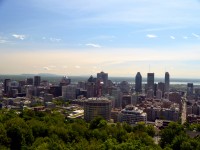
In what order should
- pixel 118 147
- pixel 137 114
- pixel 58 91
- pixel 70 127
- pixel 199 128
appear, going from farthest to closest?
pixel 58 91 → pixel 137 114 → pixel 199 128 → pixel 70 127 → pixel 118 147

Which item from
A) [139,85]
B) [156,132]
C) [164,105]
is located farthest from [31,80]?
[156,132]

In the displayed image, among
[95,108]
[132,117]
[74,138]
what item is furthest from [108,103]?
[74,138]

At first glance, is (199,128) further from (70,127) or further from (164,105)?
(164,105)

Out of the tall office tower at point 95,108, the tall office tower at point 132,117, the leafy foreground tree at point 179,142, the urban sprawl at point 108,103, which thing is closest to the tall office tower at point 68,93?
the urban sprawl at point 108,103

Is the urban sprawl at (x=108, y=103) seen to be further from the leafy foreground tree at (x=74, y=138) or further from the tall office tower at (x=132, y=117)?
the leafy foreground tree at (x=74, y=138)

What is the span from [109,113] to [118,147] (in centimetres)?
950

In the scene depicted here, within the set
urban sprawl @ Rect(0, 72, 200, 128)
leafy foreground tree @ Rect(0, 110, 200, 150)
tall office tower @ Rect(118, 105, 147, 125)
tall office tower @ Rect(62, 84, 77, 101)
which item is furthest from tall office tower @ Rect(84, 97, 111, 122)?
tall office tower @ Rect(62, 84, 77, 101)

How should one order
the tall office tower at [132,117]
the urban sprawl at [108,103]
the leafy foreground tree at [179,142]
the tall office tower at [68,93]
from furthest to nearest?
the tall office tower at [68,93], the urban sprawl at [108,103], the tall office tower at [132,117], the leafy foreground tree at [179,142]

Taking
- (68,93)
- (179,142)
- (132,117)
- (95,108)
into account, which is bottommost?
(132,117)

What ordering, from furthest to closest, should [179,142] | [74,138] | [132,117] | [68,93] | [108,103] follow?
Answer: [68,93] → [108,103] → [132,117] → [74,138] → [179,142]

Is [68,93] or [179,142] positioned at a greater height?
[68,93]

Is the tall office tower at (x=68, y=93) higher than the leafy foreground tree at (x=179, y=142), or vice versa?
the tall office tower at (x=68, y=93)

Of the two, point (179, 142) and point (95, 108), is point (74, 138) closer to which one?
point (179, 142)

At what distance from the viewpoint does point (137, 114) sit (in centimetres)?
1567
